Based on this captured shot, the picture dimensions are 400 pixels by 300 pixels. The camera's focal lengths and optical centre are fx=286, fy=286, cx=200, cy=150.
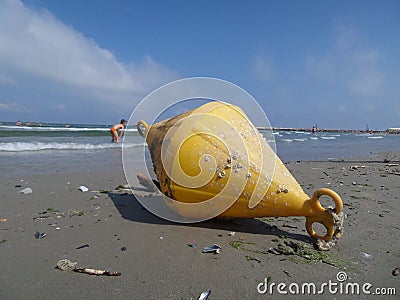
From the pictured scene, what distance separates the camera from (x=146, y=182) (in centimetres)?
498

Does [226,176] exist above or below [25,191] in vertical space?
above

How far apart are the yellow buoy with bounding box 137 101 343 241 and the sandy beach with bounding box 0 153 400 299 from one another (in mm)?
289

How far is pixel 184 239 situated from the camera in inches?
112

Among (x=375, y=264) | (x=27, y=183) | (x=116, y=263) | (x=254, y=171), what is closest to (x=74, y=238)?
(x=116, y=263)

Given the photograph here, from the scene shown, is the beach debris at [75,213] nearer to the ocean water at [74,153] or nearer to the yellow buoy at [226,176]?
the ocean water at [74,153]

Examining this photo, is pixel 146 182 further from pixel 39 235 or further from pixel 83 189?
pixel 39 235

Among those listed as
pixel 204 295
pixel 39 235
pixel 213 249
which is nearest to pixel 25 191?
pixel 39 235

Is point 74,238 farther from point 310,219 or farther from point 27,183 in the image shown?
point 27,183

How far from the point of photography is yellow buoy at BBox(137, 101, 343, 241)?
273cm

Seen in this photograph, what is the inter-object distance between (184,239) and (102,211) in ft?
5.24

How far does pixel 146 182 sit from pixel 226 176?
252 centimetres

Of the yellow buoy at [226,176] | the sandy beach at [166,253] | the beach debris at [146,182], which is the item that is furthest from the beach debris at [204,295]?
the beach debris at [146,182]

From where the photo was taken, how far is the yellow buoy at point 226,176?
2727mm

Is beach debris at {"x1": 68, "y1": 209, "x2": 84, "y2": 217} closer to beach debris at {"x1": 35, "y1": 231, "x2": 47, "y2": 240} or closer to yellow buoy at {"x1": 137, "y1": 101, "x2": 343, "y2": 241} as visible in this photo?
beach debris at {"x1": 35, "y1": 231, "x2": 47, "y2": 240}
